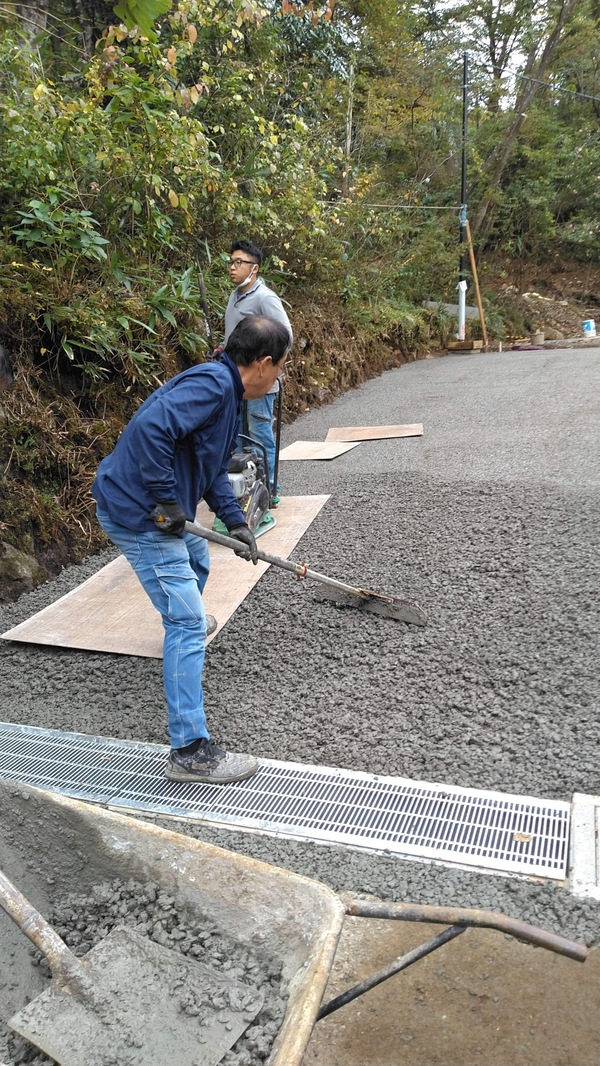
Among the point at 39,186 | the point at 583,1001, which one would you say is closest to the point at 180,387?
the point at 583,1001

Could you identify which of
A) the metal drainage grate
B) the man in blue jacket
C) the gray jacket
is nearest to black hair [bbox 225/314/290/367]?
the man in blue jacket

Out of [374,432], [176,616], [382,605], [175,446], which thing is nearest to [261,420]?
[382,605]

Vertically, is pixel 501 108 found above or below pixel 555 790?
above

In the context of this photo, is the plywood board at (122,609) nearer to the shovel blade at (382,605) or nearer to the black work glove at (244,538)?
the shovel blade at (382,605)

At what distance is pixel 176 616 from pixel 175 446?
1.90 ft

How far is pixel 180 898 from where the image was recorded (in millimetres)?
1586

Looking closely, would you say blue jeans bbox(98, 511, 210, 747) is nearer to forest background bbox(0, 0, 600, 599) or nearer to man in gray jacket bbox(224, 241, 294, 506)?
forest background bbox(0, 0, 600, 599)

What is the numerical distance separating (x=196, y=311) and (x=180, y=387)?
3.98 metres

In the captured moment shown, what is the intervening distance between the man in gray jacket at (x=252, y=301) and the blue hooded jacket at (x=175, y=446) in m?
1.98

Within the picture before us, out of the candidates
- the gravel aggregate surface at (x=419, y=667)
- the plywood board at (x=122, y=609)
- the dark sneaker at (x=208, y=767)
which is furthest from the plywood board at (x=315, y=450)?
the dark sneaker at (x=208, y=767)

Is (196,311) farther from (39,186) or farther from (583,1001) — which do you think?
(583,1001)

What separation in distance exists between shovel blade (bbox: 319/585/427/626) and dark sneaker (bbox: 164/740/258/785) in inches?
47.6

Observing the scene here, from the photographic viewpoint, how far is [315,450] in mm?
6742

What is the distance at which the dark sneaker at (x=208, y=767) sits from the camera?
2447 millimetres
